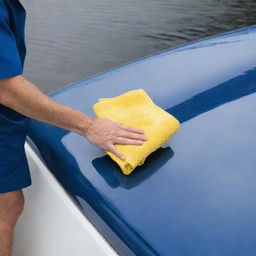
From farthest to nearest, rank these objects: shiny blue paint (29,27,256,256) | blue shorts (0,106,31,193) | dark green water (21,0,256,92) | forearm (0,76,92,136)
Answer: dark green water (21,0,256,92), blue shorts (0,106,31,193), forearm (0,76,92,136), shiny blue paint (29,27,256,256)

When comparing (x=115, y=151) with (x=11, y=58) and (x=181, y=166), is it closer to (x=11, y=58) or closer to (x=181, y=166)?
(x=181, y=166)

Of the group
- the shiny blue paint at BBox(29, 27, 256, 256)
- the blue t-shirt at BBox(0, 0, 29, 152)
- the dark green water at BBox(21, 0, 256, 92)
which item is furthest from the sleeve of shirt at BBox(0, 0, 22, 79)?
the dark green water at BBox(21, 0, 256, 92)

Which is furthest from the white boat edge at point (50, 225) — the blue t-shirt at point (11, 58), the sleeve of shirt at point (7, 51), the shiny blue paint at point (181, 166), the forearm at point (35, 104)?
the sleeve of shirt at point (7, 51)

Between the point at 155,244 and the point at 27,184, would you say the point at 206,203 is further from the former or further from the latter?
the point at 27,184

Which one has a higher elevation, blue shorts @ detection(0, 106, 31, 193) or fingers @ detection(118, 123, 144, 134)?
fingers @ detection(118, 123, 144, 134)

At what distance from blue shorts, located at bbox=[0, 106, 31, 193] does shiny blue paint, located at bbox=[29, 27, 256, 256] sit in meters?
0.09

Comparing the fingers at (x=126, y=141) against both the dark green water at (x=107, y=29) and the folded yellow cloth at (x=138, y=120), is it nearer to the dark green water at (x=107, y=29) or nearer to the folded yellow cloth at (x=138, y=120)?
the folded yellow cloth at (x=138, y=120)

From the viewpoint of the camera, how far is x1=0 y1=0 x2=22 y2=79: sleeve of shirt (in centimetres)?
97

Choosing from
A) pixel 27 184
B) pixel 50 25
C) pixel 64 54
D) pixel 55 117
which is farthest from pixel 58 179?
pixel 50 25

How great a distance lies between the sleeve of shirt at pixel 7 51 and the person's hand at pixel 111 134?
24 cm

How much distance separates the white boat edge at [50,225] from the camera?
1097 mm

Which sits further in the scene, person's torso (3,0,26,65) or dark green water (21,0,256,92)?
dark green water (21,0,256,92)

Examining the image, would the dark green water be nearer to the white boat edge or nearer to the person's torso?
the white boat edge

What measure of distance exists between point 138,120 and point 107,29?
10.7ft
